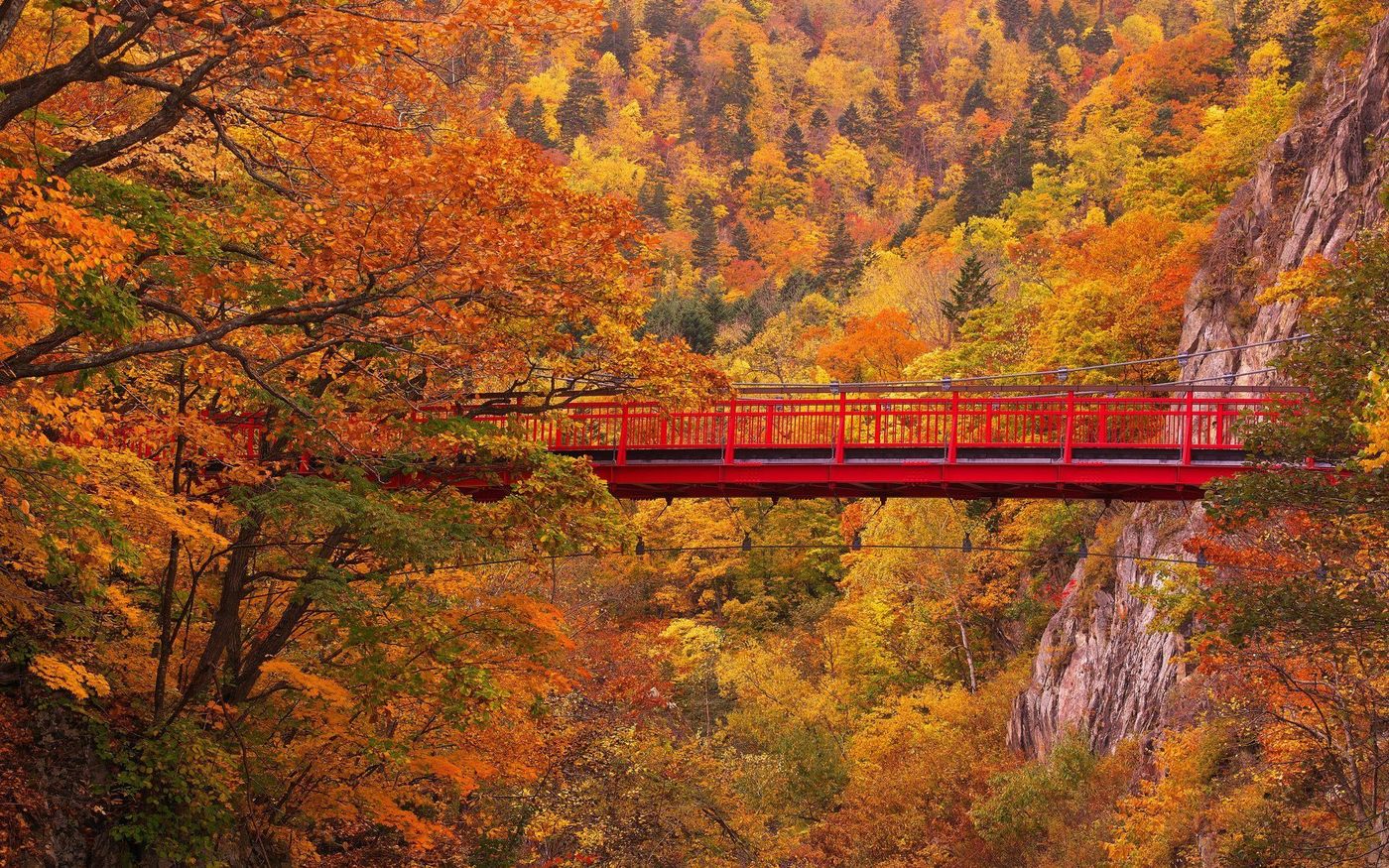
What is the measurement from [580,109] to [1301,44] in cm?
5915

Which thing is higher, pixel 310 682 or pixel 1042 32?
pixel 1042 32

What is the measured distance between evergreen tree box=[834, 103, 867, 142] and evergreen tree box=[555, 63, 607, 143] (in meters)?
18.8

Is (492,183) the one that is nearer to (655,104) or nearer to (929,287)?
(929,287)

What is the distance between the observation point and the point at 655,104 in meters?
117

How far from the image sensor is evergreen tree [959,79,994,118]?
110875 millimetres

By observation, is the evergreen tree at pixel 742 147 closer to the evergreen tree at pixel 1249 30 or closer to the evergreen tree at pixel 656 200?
the evergreen tree at pixel 656 200

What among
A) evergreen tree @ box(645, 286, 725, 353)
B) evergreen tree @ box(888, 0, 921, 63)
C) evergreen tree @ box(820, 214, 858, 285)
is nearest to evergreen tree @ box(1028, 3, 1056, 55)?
evergreen tree @ box(888, 0, 921, 63)

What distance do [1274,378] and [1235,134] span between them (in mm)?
22087

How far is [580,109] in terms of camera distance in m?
106

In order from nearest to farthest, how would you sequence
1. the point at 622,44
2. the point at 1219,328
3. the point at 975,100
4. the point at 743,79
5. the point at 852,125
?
1. the point at 1219,328
2. the point at 975,100
3. the point at 852,125
4. the point at 743,79
5. the point at 622,44

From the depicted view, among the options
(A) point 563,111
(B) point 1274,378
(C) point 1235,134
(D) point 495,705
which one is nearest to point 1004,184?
(C) point 1235,134

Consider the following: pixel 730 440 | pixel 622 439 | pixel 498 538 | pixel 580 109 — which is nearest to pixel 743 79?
pixel 580 109

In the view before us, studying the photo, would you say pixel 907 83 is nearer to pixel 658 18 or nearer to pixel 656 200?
pixel 658 18

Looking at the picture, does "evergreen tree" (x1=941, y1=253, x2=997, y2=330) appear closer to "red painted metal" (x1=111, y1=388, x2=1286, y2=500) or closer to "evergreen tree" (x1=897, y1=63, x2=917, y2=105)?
"red painted metal" (x1=111, y1=388, x2=1286, y2=500)
